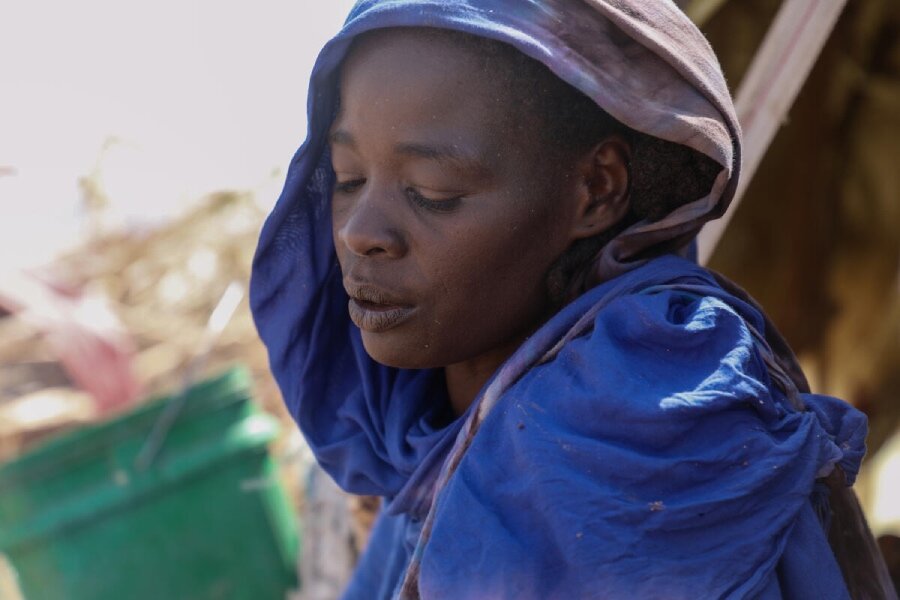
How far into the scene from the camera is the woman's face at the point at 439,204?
5.14 feet

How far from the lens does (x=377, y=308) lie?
1646 millimetres

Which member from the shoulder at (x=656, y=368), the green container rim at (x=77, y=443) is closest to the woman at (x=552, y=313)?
the shoulder at (x=656, y=368)

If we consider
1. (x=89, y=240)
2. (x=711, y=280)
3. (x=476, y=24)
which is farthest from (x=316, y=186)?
(x=89, y=240)

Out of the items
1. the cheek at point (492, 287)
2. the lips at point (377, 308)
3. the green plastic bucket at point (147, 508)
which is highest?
the cheek at point (492, 287)

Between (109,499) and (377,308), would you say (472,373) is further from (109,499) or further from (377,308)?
(109,499)

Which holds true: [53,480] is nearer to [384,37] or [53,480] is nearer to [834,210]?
[384,37]

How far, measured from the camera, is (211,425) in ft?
10.4

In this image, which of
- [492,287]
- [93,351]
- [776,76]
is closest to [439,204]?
[492,287]

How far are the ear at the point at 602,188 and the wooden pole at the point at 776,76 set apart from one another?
482 millimetres

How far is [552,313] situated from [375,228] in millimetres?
303

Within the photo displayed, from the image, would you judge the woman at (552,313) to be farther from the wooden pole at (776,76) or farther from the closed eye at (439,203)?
the wooden pole at (776,76)

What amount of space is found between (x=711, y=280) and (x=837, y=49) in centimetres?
155

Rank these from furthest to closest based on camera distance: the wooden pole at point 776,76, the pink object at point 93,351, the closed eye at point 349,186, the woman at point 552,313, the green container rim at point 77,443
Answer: the pink object at point 93,351 < the green container rim at point 77,443 < the wooden pole at point 776,76 < the closed eye at point 349,186 < the woman at point 552,313

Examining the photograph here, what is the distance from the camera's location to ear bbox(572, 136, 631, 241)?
65.1 inches
